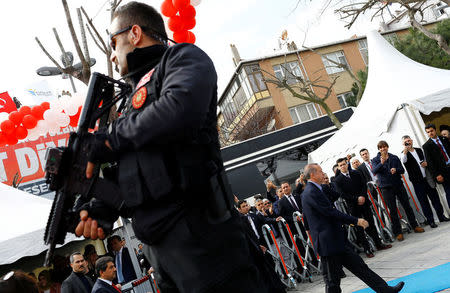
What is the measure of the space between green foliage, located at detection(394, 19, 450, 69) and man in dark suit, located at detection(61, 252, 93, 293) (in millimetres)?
22215

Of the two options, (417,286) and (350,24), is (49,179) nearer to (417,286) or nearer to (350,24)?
(417,286)

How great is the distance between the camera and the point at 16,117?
756cm

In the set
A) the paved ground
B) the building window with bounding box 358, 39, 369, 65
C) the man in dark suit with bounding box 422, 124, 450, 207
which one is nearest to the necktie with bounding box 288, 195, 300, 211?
the paved ground

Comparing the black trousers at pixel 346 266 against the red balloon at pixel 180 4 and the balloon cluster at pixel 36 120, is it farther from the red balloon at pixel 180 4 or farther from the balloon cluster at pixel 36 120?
the balloon cluster at pixel 36 120

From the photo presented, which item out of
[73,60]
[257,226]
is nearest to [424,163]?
[257,226]

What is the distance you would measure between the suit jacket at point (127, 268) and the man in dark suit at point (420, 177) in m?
6.58

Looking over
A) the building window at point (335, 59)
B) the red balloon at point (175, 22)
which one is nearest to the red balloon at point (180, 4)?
the red balloon at point (175, 22)

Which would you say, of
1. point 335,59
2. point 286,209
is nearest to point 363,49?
point 335,59

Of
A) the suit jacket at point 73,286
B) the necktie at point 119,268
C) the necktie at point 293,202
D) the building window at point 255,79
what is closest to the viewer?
the suit jacket at point 73,286

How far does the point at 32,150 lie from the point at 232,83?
68.3 ft

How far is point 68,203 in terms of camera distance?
1565 mm

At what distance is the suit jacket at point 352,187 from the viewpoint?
8.09 meters

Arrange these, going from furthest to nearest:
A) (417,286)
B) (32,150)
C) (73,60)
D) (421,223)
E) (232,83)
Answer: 1. (232,83)
2. (32,150)
3. (421,223)
4. (73,60)
5. (417,286)

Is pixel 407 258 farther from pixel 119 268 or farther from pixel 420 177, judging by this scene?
pixel 119 268
